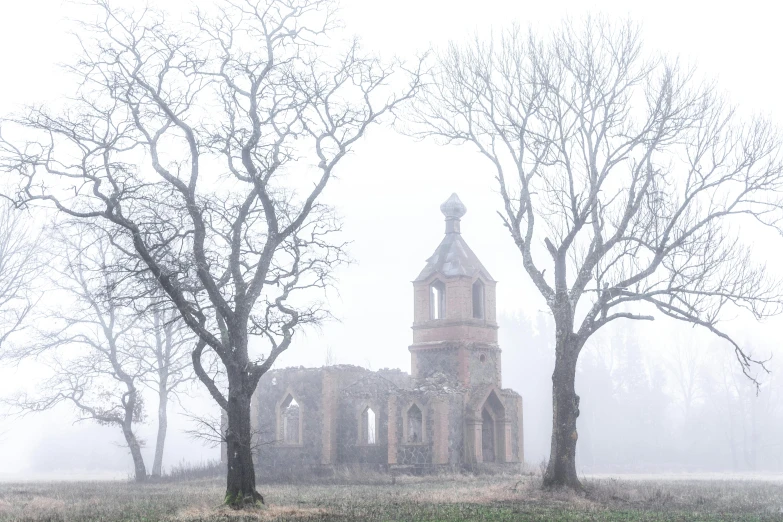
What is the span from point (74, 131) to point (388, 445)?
74.6 ft

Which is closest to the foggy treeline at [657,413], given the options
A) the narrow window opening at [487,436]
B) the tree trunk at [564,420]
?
the narrow window opening at [487,436]

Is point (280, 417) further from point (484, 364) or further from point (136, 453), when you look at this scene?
point (484, 364)

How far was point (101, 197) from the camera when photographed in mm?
17406

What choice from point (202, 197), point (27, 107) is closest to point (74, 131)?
point (27, 107)

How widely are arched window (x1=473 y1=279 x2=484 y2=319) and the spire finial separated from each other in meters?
3.26

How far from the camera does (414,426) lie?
3853 centimetres

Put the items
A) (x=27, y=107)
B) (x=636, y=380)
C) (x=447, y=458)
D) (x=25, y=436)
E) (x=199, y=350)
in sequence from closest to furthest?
(x=27, y=107) < (x=199, y=350) < (x=447, y=458) < (x=636, y=380) < (x=25, y=436)

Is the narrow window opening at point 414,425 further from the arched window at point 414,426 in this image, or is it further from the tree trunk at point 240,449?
the tree trunk at point 240,449

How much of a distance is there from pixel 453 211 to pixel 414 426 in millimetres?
11272

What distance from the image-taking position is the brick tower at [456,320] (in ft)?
127

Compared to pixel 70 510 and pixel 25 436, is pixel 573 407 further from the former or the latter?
pixel 25 436

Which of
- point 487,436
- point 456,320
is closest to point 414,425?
point 487,436

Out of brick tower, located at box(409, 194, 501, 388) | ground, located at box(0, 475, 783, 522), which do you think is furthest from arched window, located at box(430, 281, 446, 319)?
ground, located at box(0, 475, 783, 522)

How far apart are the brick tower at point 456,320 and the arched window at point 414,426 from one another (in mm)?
2400
